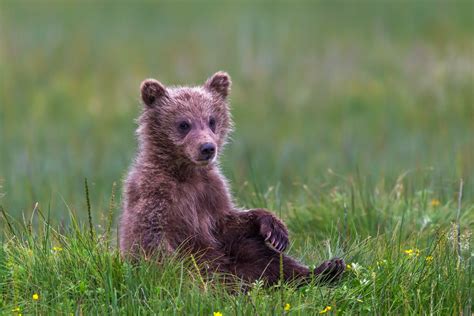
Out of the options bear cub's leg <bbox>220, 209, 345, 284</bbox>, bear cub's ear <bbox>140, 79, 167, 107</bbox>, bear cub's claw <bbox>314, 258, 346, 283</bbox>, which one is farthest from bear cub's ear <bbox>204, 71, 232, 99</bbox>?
bear cub's claw <bbox>314, 258, 346, 283</bbox>

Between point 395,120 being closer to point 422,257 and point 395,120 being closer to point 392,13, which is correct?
point 392,13

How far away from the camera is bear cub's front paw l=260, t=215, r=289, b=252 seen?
7113 mm

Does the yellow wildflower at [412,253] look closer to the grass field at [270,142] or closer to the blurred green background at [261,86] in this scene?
the grass field at [270,142]

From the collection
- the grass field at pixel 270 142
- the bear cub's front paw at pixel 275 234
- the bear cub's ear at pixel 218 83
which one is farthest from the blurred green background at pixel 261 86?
the bear cub's front paw at pixel 275 234

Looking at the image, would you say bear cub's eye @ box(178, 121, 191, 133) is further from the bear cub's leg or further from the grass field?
the grass field

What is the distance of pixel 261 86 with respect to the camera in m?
17.9

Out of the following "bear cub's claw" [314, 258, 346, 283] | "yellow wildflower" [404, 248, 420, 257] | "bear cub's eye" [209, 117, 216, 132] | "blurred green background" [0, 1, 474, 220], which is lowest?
"blurred green background" [0, 1, 474, 220]

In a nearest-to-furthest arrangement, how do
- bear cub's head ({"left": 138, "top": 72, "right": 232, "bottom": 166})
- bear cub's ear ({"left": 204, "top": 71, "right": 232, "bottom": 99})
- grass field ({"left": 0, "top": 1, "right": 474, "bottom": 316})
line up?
grass field ({"left": 0, "top": 1, "right": 474, "bottom": 316}), bear cub's head ({"left": 138, "top": 72, "right": 232, "bottom": 166}), bear cub's ear ({"left": 204, "top": 71, "right": 232, "bottom": 99})

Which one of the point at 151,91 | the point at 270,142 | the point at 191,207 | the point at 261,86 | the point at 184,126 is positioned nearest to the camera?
the point at 191,207

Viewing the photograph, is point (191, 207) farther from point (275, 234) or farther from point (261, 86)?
point (261, 86)

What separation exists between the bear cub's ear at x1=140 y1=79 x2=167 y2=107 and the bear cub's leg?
44.2 inches

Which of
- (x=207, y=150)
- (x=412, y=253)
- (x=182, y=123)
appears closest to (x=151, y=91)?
(x=182, y=123)

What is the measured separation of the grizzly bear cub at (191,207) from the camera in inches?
276

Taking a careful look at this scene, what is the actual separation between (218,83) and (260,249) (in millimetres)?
1578
